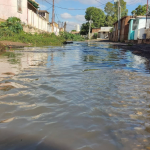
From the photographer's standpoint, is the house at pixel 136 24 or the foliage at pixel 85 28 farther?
the foliage at pixel 85 28

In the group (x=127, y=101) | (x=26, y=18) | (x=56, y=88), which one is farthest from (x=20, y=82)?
(x=26, y=18)

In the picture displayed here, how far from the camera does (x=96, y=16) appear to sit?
59.2 meters

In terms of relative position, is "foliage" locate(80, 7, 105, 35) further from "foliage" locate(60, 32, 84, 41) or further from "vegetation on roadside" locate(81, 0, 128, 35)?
"foliage" locate(60, 32, 84, 41)

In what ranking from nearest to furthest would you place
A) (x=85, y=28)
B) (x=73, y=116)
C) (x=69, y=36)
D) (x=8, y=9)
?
1. (x=73, y=116)
2. (x=8, y=9)
3. (x=69, y=36)
4. (x=85, y=28)

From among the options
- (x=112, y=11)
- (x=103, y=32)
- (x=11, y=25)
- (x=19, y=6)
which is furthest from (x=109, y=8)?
(x=11, y=25)

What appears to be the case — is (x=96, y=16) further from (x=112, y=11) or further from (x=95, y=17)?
(x=112, y=11)

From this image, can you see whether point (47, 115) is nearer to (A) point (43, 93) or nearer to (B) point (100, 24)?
(A) point (43, 93)

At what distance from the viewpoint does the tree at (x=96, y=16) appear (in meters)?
58.8

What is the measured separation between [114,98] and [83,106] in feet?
1.79

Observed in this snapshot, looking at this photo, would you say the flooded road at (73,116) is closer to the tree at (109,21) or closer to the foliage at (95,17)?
the foliage at (95,17)

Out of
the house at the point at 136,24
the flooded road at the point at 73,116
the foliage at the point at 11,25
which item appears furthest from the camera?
the house at the point at 136,24

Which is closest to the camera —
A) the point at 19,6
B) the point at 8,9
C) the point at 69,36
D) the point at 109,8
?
the point at 8,9

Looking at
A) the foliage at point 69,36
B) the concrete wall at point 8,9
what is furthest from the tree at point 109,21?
the concrete wall at point 8,9

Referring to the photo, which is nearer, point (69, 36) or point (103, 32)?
point (69, 36)
